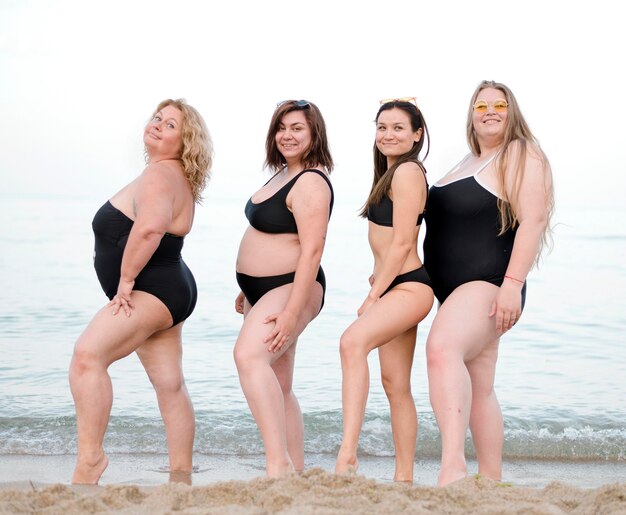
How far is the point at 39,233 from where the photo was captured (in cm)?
2239

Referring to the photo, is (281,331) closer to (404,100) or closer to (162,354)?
(162,354)

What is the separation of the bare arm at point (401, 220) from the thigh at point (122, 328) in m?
1.10

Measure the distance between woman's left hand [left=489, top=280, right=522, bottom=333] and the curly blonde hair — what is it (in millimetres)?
1657

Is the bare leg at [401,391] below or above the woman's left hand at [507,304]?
below

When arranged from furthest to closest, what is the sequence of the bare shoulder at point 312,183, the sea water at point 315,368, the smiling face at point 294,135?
the sea water at point 315,368 → the smiling face at point 294,135 → the bare shoulder at point 312,183

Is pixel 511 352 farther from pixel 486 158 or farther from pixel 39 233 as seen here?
pixel 39 233

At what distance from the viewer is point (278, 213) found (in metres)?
4.42

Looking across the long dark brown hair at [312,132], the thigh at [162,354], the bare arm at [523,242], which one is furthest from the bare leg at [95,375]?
the bare arm at [523,242]

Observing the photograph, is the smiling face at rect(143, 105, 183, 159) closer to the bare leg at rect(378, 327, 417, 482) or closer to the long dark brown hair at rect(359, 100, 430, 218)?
the long dark brown hair at rect(359, 100, 430, 218)

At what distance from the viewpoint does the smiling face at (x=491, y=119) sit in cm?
431

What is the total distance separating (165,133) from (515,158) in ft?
5.82

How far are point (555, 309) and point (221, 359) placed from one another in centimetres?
576

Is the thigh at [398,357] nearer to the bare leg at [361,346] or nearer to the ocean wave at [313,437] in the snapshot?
the bare leg at [361,346]

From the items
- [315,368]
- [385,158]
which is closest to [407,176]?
[385,158]
